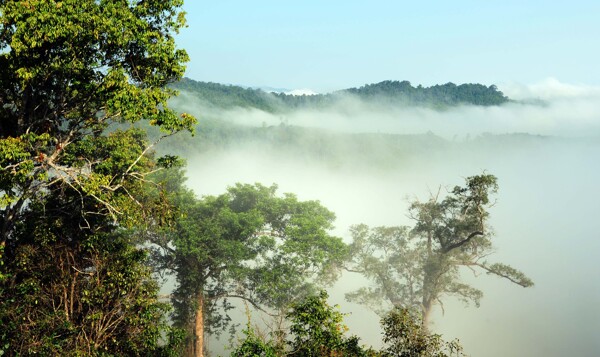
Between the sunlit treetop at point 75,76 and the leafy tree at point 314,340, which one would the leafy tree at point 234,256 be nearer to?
the sunlit treetop at point 75,76

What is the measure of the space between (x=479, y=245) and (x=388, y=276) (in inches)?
302

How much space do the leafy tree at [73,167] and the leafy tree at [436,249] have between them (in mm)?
19015

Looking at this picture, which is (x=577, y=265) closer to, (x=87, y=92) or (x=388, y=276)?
(x=388, y=276)

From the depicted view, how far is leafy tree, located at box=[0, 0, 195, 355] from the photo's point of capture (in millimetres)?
13375

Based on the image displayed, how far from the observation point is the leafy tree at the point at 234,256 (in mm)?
30594

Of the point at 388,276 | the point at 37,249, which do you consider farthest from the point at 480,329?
the point at 37,249


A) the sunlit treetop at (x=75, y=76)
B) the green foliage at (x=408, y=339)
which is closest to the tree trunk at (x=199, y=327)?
the sunlit treetop at (x=75, y=76)

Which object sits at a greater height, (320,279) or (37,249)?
(37,249)

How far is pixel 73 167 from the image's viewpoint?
15984 millimetres

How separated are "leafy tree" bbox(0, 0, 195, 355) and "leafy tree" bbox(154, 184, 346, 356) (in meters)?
12.6

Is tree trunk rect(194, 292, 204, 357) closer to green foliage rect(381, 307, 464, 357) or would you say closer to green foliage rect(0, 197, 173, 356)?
green foliage rect(0, 197, 173, 356)

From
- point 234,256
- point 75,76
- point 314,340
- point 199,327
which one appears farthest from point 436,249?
point 75,76

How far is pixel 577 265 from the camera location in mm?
104938

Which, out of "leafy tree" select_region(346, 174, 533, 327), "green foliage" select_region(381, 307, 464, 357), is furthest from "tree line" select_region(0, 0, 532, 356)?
Result: "leafy tree" select_region(346, 174, 533, 327)
